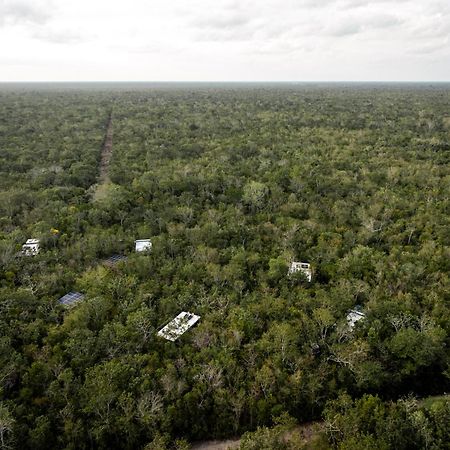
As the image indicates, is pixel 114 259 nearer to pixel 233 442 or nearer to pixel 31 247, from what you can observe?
pixel 31 247

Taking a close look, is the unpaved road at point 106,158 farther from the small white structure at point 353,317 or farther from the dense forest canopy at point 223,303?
the small white structure at point 353,317

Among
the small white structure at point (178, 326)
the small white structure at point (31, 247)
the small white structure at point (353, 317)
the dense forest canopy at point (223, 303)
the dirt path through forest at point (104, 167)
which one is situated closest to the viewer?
the dense forest canopy at point (223, 303)

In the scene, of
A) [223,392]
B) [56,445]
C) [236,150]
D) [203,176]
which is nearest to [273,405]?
[223,392]

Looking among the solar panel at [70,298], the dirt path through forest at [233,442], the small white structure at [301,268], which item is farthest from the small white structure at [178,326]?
the small white structure at [301,268]

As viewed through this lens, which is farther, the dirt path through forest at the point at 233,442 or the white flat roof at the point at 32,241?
the white flat roof at the point at 32,241

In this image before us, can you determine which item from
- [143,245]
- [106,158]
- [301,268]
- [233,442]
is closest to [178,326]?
[233,442]

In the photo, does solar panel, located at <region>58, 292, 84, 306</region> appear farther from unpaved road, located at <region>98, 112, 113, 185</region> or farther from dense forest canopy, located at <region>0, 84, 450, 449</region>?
unpaved road, located at <region>98, 112, 113, 185</region>
